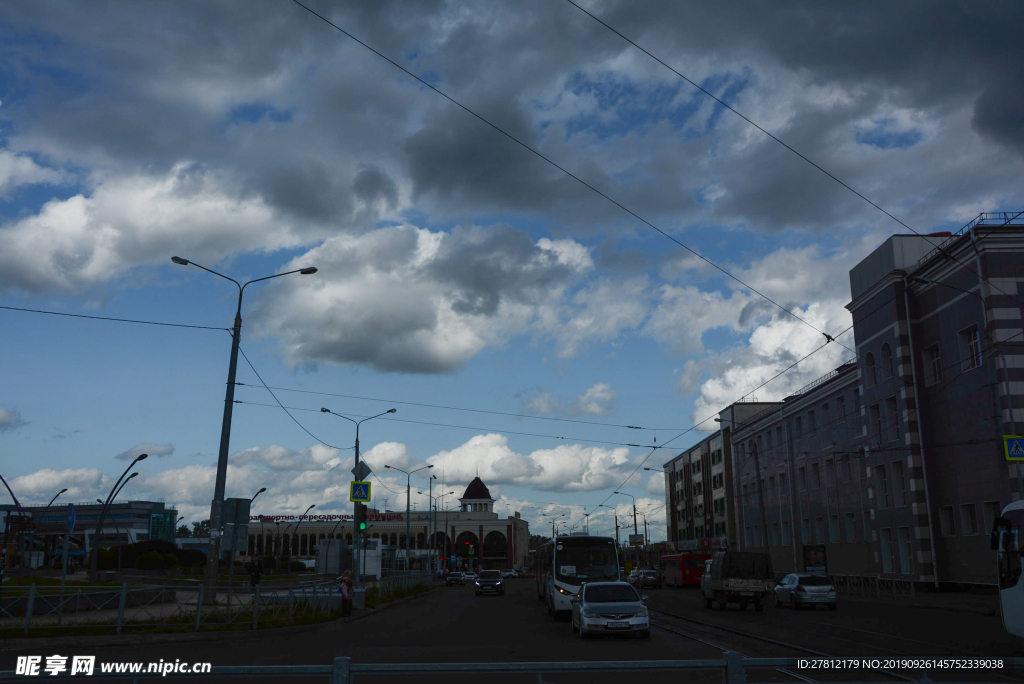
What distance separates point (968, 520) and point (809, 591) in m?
13.3

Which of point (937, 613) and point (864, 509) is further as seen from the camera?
point (864, 509)

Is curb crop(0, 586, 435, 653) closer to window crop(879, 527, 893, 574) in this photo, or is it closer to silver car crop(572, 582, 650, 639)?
silver car crop(572, 582, 650, 639)

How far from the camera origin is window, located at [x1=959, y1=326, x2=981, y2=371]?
134ft

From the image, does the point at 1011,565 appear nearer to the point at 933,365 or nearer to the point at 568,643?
the point at 568,643

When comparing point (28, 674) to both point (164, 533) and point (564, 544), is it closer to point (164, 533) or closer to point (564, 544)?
point (564, 544)

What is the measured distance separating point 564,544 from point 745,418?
2409 inches

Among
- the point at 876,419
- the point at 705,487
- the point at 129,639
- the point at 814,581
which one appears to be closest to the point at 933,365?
the point at 876,419

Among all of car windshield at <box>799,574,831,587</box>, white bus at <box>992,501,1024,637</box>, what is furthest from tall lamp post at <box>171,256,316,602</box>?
car windshield at <box>799,574,831,587</box>

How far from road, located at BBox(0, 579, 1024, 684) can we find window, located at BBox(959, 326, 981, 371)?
55.9 feet

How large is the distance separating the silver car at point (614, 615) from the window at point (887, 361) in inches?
1299

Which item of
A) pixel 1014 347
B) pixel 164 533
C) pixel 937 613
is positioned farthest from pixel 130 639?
pixel 164 533


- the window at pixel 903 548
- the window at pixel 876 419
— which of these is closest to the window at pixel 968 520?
the window at pixel 903 548

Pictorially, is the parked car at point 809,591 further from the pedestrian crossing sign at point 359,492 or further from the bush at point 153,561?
the bush at point 153,561

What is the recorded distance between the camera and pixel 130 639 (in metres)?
19.1
